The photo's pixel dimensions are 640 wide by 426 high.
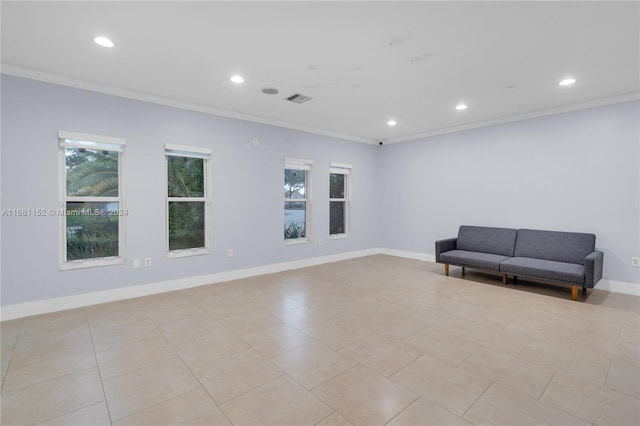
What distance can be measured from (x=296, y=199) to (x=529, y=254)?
4072 mm

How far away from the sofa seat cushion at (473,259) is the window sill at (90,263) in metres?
4.96

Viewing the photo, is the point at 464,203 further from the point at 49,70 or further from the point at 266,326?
Result: the point at 49,70

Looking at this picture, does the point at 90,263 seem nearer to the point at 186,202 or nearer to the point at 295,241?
the point at 186,202

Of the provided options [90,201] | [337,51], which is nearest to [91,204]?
[90,201]

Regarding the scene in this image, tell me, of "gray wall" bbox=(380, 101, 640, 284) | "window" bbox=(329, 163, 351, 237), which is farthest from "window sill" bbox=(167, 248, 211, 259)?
"gray wall" bbox=(380, 101, 640, 284)

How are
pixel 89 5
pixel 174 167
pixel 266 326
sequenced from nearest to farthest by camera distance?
pixel 89 5 < pixel 266 326 < pixel 174 167

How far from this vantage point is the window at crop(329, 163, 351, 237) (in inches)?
266

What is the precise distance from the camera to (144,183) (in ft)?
13.8

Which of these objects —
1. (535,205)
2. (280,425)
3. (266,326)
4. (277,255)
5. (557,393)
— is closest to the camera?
(280,425)

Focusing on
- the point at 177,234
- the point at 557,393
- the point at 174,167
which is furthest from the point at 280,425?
the point at 174,167

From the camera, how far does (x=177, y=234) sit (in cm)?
465

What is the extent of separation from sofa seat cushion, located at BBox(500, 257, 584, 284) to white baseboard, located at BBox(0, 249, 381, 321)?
3.40 meters

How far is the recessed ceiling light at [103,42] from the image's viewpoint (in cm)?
278

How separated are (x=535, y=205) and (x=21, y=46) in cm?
690
